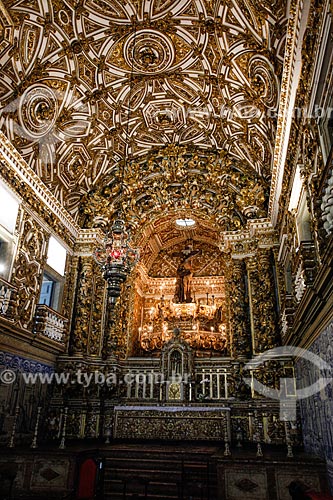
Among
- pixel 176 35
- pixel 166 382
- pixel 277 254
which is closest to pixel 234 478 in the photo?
pixel 166 382

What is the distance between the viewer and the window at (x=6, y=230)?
9.59 metres

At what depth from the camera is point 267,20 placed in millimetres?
8672

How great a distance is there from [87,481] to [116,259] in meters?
3.72

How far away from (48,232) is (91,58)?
488cm

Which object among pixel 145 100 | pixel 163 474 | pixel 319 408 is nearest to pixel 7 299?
pixel 163 474

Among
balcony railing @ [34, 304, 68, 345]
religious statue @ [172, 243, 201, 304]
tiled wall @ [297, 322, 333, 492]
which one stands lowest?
tiled wall @ [297, 322, 333, 492]

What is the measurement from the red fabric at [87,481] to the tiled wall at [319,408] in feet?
12.2

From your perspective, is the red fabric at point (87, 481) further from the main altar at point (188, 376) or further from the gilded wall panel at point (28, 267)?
the main altar at point (188, 376)

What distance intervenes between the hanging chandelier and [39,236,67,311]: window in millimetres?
4261

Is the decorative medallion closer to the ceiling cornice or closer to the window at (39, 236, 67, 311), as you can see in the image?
the ceiling cornice

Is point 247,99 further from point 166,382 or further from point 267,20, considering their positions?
point 166,382

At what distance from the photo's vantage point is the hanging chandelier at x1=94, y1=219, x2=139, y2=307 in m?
7.59

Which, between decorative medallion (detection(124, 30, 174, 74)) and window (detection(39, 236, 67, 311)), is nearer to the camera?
decorative medallion (detection(124, 30, 174, 74))

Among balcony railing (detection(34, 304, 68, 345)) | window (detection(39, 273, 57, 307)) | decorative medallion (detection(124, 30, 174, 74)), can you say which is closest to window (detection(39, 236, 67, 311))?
window (detection(39, 273, 57, 307))
